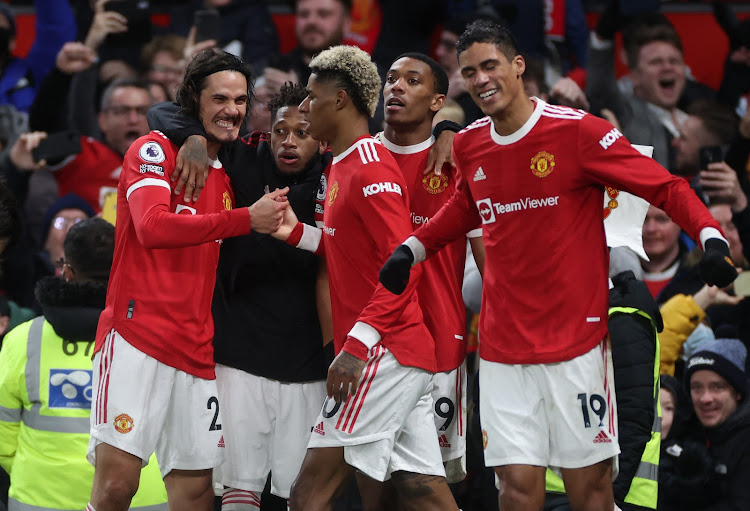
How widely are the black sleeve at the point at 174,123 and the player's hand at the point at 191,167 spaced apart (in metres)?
0.04

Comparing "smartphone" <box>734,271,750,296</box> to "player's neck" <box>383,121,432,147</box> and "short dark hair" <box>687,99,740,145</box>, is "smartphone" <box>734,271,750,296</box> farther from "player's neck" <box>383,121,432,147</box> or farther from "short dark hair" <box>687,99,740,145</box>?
"player's neck" <box>383,121,432,147</box>

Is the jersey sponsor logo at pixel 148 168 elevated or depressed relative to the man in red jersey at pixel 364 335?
elevated

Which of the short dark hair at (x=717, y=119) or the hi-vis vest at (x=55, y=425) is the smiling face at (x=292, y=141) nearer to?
the hi-vis vest at (x=55, y=425)

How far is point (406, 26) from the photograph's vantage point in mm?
9125

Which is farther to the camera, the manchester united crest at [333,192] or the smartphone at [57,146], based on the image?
the smartphone at [57,146]

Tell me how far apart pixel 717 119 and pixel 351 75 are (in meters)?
4.31

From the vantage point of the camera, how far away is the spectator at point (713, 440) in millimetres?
6047

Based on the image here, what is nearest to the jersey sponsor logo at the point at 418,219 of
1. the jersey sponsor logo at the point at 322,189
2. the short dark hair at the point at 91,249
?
the jersey sponsor logo at the point at 322,189

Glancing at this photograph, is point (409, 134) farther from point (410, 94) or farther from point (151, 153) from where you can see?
point (151, 153)

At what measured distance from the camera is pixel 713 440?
20.5ft

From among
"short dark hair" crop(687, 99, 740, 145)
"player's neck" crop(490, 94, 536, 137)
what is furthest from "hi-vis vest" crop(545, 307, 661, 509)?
"short dark hair" crop(687, 99, 740, 145)

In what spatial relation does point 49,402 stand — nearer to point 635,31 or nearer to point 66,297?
point 66,297

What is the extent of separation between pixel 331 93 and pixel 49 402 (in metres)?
1.95

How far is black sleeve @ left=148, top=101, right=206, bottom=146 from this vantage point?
190 inches
